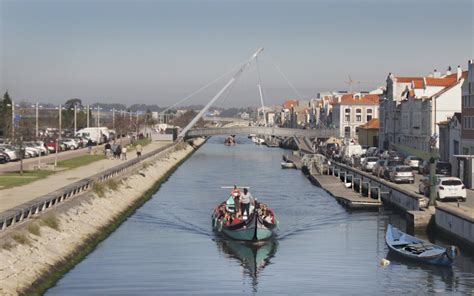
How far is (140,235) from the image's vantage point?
43688 mm

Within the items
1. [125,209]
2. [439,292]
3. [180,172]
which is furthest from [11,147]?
[439,292]

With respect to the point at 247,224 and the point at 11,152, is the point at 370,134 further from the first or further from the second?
the point at 247,224

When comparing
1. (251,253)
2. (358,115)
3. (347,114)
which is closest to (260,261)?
(251,253)

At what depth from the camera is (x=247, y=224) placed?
4128cm

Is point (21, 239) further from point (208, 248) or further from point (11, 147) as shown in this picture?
point (11, 147)

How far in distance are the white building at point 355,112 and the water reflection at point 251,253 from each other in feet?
339

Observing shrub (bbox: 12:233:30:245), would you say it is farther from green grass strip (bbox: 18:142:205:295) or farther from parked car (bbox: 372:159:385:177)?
parked car (bbox: 372:159:385:177)

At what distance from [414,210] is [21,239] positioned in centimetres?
2222

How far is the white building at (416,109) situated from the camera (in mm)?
83688

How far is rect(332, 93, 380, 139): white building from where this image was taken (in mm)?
145250

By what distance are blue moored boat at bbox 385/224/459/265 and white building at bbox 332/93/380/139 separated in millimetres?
105402

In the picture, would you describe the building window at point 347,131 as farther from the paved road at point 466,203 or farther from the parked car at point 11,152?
the paved road at point 466,203

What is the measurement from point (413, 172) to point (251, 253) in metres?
29.0

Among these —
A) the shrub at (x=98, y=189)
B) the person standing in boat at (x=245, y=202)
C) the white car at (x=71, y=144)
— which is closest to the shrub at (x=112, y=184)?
the shrub at (x=98, y=189)
